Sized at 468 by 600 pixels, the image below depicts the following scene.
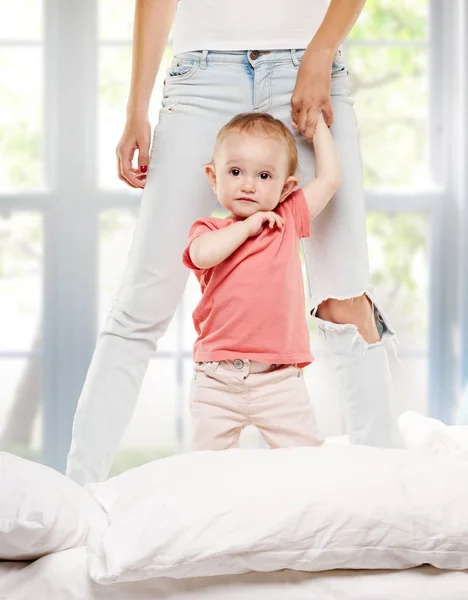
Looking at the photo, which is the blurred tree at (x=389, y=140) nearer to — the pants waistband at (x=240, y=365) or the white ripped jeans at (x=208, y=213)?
the white ripped jeans at (x=208, y=213)

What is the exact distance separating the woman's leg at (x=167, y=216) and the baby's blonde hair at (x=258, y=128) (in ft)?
0.22

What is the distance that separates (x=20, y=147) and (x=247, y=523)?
2.43 m

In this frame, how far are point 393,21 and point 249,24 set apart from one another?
5.03 feet

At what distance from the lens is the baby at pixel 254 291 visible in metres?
1.74

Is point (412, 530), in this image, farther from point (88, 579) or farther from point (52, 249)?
point (52, 249)

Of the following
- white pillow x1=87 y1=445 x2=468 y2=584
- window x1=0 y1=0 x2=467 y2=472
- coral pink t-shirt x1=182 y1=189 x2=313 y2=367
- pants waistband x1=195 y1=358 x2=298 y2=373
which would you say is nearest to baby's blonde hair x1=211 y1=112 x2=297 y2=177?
coral pink t-shirt x1=182 y1=189 x2=313 y2=367

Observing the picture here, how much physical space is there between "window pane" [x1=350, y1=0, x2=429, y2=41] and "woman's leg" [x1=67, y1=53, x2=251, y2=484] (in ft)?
4.99

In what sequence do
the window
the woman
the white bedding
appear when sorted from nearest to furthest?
1. the white bedding
2. the woman
3. the window

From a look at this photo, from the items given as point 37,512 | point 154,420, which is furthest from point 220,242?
point 154,420

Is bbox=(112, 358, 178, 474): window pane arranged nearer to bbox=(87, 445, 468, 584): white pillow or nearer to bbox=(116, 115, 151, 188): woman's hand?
bbox=(116, 115, 151, 188): woman's hand

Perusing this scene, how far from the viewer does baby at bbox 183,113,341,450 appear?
1744 millimetres

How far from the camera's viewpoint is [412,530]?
1.05 m

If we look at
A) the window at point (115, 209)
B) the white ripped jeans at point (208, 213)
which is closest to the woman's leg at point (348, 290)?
the white ripped jeans at point (208, 213)

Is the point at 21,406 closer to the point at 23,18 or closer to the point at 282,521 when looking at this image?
the point at 23,18
